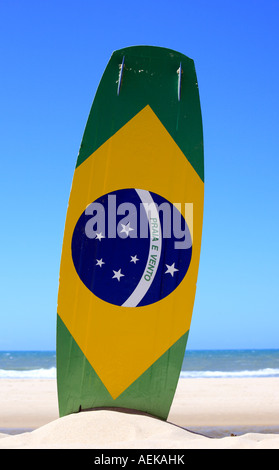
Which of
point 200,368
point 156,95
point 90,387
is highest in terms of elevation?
point 156,95

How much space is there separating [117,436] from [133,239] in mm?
1427

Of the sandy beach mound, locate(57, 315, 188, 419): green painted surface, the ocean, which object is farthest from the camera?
the ocean

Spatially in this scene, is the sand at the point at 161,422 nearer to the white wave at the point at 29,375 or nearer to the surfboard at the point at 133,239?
the surfboard at the point at 133,239

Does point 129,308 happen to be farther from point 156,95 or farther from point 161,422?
point 156,95

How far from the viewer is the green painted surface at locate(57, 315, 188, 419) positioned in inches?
156

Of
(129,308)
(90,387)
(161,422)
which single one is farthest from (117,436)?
(129,308)

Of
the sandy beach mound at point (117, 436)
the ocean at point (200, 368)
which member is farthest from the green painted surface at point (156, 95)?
the ocean at point (200, 368)

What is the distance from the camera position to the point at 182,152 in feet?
13.8

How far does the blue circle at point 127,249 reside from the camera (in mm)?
4008

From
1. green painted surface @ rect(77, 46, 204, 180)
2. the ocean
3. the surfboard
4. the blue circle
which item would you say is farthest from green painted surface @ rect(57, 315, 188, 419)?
the ocean

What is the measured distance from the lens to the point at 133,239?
407 cm

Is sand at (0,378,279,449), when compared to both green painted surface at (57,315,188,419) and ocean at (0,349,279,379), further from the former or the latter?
ocean at (0,349,279,379)
